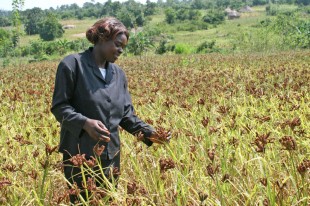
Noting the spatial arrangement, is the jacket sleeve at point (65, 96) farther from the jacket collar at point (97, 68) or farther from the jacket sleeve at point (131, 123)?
the jacket sleeve at point (131, 123)

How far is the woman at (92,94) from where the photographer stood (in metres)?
2.25

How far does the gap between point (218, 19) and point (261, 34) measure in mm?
49647

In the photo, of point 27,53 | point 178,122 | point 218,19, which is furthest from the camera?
point 218,19

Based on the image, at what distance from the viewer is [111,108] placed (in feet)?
7.89

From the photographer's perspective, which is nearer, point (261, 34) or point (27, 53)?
point (261, 34)

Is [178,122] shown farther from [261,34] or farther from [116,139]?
[261,34]

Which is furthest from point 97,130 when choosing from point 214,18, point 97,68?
point 214,18

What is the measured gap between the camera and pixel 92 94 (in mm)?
2326

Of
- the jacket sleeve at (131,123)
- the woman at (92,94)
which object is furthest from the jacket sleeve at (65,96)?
the jacket sleeve at (131,123)

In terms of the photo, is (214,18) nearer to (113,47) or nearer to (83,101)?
(113,47)

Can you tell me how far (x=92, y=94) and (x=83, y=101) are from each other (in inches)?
2.6

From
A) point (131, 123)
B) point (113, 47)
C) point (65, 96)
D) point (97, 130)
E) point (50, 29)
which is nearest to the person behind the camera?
point (97, 130)

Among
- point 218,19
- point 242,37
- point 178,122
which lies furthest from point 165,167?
point 218,19

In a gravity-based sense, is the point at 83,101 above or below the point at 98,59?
below
